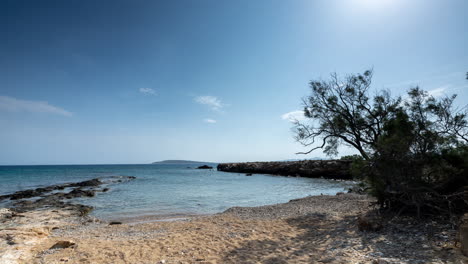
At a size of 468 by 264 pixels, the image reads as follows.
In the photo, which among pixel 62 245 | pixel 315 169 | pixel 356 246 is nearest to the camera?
pixel 356 246

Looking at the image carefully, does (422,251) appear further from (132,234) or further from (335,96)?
(132,234)

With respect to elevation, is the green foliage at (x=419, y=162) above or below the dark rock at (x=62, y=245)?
above

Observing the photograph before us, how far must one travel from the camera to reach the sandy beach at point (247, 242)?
220 inches

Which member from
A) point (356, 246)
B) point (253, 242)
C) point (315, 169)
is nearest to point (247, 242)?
point (253, 242)

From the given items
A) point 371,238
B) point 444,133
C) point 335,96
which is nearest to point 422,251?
point 371,238

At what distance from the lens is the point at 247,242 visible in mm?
7102

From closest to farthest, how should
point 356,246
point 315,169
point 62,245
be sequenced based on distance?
point 356,246
point 62,245
point 315,169

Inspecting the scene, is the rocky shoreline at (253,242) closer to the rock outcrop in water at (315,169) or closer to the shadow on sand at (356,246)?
the shadow on sand at (356,246)

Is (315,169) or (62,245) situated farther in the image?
(315,169)

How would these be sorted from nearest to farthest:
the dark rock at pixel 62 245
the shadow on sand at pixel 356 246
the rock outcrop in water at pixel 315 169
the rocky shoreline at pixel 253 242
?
the shadow on sand at pixel 356 246 → the rocky shoreline at pixel 253 242 → the dark rock at pixel 62 245 → the rock outcrop in water at pixel 315 169

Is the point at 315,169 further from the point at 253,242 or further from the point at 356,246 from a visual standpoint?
the point at 356,246

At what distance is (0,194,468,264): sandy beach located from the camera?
18.4ft

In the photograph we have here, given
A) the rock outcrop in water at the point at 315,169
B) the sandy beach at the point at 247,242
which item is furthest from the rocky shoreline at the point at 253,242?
the rock outcrop in water at the point at 315,169

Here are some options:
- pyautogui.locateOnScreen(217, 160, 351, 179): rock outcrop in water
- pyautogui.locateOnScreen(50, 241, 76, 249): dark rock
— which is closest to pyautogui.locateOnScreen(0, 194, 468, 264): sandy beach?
pyautogui.locateOnScreen(50, 241, 76, 249): dark rock
